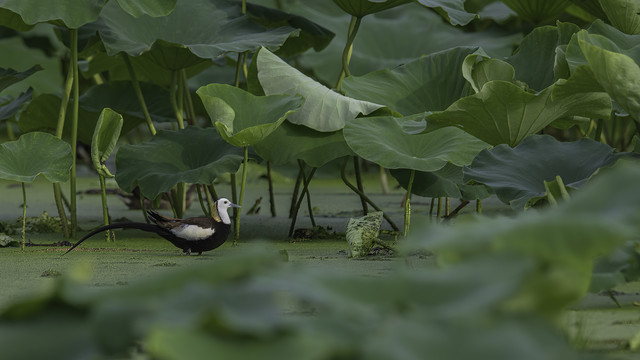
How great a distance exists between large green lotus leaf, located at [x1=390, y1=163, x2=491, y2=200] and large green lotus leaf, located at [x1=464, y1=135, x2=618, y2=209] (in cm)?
47

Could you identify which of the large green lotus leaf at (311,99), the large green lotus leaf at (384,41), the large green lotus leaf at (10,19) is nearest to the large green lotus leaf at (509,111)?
the large green lotus leaf at (311,99)

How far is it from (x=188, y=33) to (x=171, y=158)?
56cm

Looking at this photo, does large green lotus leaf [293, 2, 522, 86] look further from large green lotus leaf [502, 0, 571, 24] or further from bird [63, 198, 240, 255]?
bird [63, 198, 240, 255]

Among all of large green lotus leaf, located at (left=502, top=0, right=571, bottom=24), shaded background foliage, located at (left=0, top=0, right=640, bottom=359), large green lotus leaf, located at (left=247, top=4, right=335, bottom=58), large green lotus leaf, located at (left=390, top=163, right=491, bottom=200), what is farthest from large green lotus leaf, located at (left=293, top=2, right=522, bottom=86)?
large green lotus leaf, located at (left=390, top=163, right=491, bottom=200)

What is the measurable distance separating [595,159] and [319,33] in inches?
56.0

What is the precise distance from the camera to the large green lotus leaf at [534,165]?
205 cm

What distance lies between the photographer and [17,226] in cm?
303

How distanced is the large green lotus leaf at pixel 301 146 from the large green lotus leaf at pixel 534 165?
0.65m

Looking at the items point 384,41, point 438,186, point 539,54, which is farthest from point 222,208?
point 384,41

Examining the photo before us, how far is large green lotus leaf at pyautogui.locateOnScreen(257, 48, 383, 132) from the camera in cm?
270

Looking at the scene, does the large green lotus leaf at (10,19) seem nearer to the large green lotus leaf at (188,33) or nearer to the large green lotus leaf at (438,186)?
the large green lotus leaf at (188,33)

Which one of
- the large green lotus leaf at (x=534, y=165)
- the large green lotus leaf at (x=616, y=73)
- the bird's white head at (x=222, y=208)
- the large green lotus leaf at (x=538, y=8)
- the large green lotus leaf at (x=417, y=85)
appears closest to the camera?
the large green lotus leaf at (x=616, y=73)

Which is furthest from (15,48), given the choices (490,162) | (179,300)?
(179,300)

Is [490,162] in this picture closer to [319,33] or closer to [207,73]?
[319,33]
